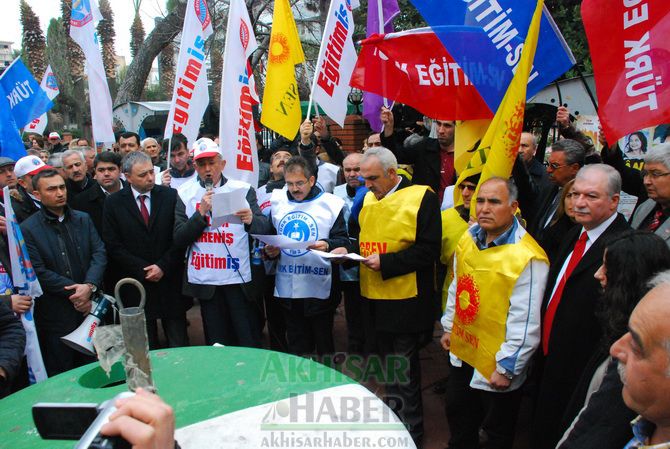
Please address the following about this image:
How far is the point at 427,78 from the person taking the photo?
4254mm

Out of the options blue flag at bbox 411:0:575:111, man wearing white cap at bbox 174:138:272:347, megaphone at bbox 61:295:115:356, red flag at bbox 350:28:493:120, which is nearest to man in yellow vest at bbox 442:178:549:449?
blue flag at bbox 411:0:575:111

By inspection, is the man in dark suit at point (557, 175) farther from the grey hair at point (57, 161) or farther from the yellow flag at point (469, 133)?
the grey hair at point (57, 161)

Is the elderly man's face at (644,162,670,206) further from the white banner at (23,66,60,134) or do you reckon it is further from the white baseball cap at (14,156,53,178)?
the white banner at (23,66,60,134)

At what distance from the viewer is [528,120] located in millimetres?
9273

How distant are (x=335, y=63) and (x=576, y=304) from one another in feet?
10.3

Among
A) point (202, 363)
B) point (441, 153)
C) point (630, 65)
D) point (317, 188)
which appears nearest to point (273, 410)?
point (202, 363)

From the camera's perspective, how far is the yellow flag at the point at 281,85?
4547 mm

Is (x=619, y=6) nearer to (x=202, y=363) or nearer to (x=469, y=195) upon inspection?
(x=469, y=195)

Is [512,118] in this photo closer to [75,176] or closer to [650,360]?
[650,360]

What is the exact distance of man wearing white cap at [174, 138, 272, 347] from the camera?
13.3 feet

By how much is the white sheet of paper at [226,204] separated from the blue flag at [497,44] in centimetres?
186

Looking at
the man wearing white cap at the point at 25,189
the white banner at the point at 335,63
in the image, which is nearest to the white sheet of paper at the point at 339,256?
the white banner at the point at 335,63

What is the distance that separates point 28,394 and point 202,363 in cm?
78

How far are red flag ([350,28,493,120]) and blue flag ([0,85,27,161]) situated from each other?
3.10 m
